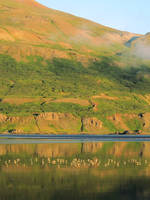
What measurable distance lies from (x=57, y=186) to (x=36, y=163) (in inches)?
603

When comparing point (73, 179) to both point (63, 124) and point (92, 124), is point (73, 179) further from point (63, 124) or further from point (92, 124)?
point (92, 124)

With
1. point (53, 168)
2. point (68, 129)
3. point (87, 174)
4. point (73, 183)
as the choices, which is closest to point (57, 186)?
point (73, 183)

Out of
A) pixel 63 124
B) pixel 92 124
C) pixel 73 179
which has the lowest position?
pixel 73 179

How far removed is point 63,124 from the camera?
7357 inches

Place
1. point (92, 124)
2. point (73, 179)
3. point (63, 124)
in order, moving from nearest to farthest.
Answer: point (73, 179), point (63, 124), point (92, 124)

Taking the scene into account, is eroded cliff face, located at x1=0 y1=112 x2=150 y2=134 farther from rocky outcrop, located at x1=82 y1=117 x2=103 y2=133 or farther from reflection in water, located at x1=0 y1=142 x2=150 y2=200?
reflection in water, located at x1=0 y1=142 x2=150 y2=200

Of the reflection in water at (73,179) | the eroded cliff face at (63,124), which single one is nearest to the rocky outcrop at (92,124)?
the eroded cliff face at (63,124)

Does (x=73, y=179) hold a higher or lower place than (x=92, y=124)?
lower

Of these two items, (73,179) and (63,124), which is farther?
(63,124)

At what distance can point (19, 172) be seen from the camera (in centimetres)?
4588

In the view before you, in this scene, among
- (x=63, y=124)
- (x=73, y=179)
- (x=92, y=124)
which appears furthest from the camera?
(x=92, y=124)

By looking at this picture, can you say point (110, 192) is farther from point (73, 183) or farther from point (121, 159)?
point (121, 159)

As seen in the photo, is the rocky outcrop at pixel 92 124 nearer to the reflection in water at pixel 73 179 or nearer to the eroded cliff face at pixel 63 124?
the eroded cliff face at pixel 63 124

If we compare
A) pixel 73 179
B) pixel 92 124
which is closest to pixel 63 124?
pixel 92 124
